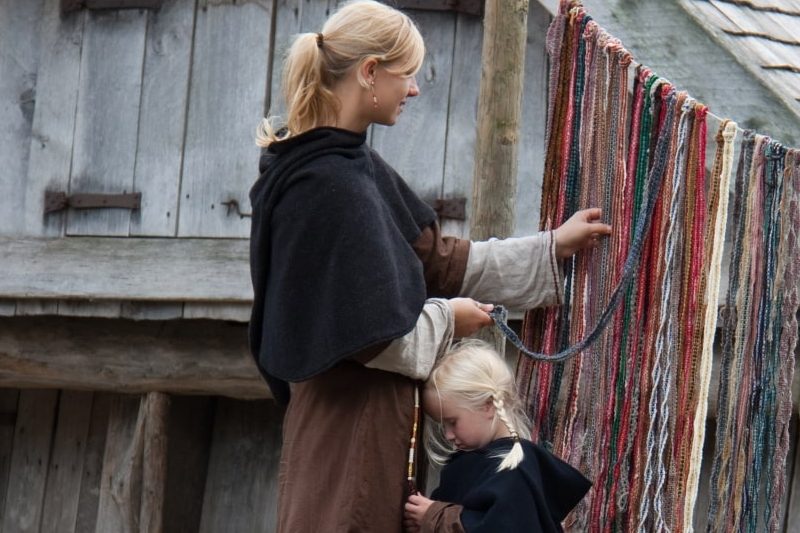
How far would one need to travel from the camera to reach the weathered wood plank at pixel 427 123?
5082 millimetres

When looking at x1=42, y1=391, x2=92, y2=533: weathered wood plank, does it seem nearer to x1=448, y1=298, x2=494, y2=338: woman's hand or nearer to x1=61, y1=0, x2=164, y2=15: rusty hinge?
x1=61, y1=0, x2=164, y2=15: rusty hinge

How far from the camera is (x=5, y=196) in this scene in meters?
5.67

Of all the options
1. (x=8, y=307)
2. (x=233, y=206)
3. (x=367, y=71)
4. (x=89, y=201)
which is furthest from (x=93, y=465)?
(x=367, y=71)

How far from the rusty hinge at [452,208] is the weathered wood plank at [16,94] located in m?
1.48

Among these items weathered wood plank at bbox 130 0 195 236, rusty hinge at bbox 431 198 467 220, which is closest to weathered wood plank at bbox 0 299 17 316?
weathered wood plank at bbox 130 0 195 236

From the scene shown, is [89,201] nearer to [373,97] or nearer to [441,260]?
[441,260]

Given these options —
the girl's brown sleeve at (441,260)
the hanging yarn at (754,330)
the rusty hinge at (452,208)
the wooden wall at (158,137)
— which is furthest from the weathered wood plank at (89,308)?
the hanging yarn at (754,330)

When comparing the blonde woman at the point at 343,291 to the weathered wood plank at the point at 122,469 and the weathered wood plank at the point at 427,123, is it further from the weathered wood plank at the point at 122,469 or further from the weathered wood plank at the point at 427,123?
the weathered wood plank at the point at 122,469

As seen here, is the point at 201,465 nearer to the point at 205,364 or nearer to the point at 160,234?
the point at 205,364

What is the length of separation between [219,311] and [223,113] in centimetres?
62

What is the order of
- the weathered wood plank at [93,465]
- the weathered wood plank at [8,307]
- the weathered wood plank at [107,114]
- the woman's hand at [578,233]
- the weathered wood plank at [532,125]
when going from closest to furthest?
the woman's hand at [578,233] → the weathered wood plank at [532,125] → the weathered wood plank at [107,114] → the weathered wood plank at [8,307] → the weathered wood plank at [93,465]

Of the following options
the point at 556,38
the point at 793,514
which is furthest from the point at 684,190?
the point at 793,514

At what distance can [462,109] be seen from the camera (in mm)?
5078

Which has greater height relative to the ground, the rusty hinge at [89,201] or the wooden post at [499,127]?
the wooden post at [499,127]
